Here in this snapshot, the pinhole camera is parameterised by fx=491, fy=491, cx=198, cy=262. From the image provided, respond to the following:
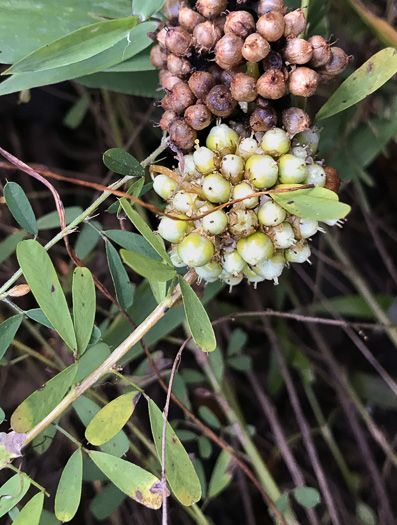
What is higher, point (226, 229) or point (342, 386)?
point (226, 229)

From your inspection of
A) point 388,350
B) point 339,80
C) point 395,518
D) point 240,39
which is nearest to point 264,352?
point 388,350

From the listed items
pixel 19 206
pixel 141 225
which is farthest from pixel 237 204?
pixel 19 206

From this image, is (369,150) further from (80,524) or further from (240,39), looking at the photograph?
(80,524)

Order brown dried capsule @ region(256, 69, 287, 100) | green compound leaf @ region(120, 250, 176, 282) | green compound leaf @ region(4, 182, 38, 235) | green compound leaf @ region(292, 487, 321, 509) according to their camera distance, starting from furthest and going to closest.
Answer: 1. green compound leaf @ region(292, 487, 321, 509)
2. green compound leaf @ region(4, 182, 38, 235)
3. brown dried capsule @ region(256, 69, 287, 100)
4. green compound leaf @ region(120, 250, 176, 282)

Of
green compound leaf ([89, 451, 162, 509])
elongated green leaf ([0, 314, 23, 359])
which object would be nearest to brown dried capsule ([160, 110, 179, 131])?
elongated green leaf ([0, 314, 23, 359])

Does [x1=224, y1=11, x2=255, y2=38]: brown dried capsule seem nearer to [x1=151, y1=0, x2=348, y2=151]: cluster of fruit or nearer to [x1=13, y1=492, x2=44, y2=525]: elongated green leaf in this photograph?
[x1=151, y1=0, x2=348, y2=151]: cluster of fruit

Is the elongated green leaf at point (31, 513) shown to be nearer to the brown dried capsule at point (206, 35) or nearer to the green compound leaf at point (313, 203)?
the green compound leaf at point (313, 203)
